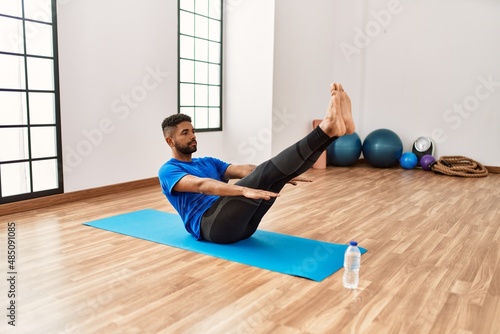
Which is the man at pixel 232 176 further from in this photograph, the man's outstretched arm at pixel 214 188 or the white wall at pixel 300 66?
the white wall at pixel 300 66

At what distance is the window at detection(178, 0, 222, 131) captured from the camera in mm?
5684

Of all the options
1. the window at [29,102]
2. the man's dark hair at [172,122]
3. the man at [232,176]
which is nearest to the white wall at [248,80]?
the window at [29,102]

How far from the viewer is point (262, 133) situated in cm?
620

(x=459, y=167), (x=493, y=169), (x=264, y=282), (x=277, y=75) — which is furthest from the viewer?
(x=493, y=169)

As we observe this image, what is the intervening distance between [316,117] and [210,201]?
15.3 ft

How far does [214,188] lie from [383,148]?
4.76 m

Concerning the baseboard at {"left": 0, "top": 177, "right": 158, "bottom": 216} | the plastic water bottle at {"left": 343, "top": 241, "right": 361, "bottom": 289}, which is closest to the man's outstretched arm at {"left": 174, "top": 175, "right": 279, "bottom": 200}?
the plastic water bottle at {"left": 343, "top": 241, "right": 361, "bottom": 289}

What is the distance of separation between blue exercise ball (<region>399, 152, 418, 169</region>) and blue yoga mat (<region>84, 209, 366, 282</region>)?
4.14 metres

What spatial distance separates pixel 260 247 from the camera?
291cm

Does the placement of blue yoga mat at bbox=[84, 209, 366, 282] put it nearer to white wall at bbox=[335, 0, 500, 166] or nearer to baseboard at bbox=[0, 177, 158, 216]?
baseboard at bbox=[0, 177, 158, 216]

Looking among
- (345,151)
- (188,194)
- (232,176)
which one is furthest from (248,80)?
(188,194)

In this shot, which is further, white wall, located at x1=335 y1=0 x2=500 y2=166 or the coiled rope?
white wall, located at x1=335 y1=0 x2=500 y2=166

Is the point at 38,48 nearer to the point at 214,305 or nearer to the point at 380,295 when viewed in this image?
the point at 214,305

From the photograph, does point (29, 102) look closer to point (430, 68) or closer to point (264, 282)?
point (264, 282)
